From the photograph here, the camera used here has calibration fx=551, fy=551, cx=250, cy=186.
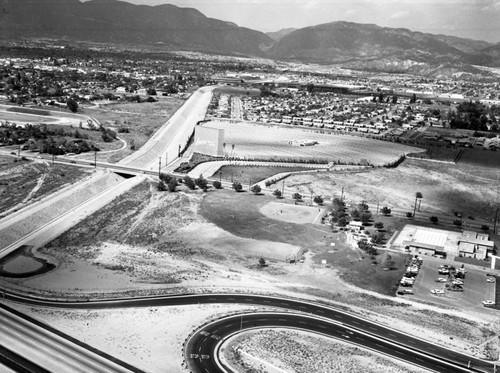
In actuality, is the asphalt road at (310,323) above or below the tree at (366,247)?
below

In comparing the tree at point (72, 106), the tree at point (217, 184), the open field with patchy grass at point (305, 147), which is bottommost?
the tree at point (217, 184)

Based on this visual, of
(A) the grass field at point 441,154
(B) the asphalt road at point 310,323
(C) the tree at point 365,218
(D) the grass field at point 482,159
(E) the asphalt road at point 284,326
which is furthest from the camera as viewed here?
(A) the grass field at point 441,154

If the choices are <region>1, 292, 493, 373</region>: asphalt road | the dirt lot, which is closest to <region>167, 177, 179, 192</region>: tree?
the dirt lot

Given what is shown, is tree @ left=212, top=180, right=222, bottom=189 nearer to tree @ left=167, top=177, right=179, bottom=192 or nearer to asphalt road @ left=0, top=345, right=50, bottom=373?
tree @ left=167, top=177, right=179, bottom=192

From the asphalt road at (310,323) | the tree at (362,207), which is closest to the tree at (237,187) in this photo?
the tree at (362,207)

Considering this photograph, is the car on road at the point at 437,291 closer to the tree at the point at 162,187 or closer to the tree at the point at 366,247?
the tree at the point at 366,247

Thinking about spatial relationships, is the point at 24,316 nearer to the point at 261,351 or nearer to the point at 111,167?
the point at 261,351

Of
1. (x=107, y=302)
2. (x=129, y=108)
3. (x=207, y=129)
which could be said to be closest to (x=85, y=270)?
(x=107, y=302)
